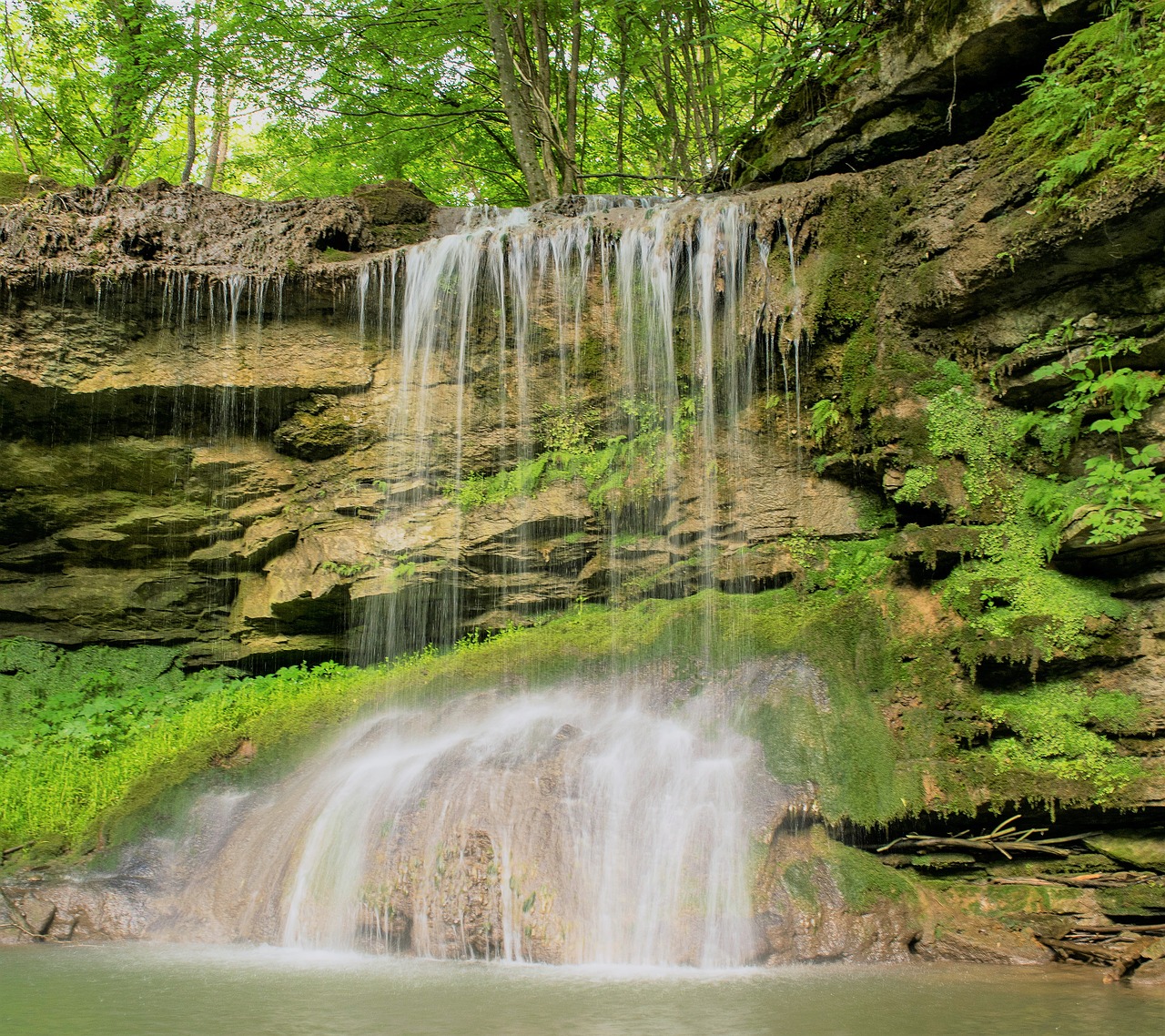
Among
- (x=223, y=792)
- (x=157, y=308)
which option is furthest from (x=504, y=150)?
(x=223, y=792)

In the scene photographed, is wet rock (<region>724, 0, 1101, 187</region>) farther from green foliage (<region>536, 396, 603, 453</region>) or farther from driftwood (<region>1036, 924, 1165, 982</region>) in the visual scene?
driftwood (<region>1036, 924, 1165, 982</region>)

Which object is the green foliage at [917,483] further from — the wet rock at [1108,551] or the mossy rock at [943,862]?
the mossy rock at [943,862]

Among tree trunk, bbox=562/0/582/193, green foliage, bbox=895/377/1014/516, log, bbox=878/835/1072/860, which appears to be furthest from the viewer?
tree trunk, bbox=562/0/582/193

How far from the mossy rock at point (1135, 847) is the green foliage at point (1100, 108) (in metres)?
4.32

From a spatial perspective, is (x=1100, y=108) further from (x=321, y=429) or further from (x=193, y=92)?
(x=193, y=92)

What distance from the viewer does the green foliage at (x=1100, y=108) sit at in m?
6.10

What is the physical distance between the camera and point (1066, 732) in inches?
233

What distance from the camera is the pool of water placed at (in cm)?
400

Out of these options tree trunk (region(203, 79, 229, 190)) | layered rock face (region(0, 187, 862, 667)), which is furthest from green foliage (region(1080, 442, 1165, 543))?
tree trunk (region(203, 79, 229, 190))

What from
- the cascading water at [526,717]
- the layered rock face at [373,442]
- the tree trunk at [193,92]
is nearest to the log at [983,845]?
the cascading water at [526,717]

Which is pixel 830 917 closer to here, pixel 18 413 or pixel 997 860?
pixel 997 860

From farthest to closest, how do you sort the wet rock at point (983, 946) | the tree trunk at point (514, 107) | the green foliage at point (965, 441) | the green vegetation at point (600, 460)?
the tree trunk at point (514, 107), the green vegetation at point (600, 460), the green foliage at point (965, 441), the wet rock at point (983, 946)

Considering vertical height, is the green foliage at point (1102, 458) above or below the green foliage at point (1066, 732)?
above

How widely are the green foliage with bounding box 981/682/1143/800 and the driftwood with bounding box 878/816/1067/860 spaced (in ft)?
1.31
